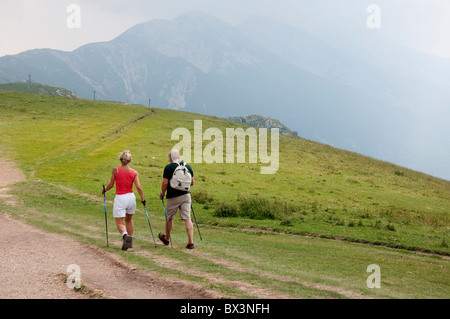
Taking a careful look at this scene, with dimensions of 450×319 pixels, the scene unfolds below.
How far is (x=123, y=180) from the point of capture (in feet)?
47.0

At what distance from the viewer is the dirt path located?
10.1m

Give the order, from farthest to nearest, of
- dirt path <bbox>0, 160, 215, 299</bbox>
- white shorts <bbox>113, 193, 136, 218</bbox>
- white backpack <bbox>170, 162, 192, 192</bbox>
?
white shorts <bbox>113, 193, 136, 218</bbox>
white backpack <bbox>170, 162, 192, 192</bbox>
dirt path <bbox>0, 160, 215, 299</bbox>

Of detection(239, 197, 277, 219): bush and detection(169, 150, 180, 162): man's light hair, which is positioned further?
detection(239, 197, 277, 219): bush

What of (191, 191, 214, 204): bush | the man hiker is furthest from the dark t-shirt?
(191, 191, 214, 204): bush

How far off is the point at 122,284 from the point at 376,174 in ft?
182

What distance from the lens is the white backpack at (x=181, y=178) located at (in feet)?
47.0

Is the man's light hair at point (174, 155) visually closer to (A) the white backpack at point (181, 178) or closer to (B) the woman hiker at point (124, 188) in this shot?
(A) the white backpack at point (181, 178)

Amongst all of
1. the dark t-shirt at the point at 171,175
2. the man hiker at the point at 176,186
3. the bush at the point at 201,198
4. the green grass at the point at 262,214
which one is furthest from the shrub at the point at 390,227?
the dark t-shirt at the point at 171,175

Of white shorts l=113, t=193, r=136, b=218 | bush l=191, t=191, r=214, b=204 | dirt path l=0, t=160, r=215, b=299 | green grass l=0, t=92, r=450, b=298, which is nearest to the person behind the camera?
dirt path l=0, t=160, r=215, b=299

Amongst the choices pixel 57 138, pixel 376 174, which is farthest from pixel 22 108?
pixel 376 174

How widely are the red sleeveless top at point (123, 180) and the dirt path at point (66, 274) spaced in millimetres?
2342

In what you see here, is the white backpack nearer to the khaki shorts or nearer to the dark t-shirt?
the dark t-shirt

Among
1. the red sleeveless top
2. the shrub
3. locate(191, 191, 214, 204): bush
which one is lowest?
the shrub

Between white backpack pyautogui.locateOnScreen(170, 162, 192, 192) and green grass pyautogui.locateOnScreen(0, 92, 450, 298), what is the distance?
2.47 metres
